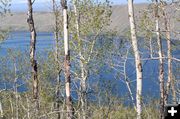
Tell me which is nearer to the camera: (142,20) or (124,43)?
(142,20)

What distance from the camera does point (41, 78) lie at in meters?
24.2

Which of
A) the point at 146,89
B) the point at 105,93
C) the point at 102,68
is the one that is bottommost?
the point at 146,89

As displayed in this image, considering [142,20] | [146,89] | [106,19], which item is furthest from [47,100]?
[146,89]

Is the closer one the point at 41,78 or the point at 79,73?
the point at 79,73

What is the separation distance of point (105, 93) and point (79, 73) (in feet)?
16.1

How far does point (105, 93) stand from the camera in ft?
81.5

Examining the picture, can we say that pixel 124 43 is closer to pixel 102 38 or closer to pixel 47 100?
pixel 102 38

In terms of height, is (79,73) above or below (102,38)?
below

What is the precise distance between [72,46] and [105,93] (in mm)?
6189

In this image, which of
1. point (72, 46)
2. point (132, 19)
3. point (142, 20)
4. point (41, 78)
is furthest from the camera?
Answer: point (41, 78)

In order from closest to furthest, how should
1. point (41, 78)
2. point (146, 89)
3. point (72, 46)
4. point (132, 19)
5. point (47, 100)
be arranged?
point (132, 19), point (72, 46), point (47, 100), point (41, 78), point (146, 89)

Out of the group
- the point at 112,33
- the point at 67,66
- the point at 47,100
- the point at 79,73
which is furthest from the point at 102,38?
the point at 67,66

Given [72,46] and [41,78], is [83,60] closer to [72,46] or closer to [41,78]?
[72,46]

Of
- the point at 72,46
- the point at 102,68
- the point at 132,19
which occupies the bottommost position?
the point at 102,68
